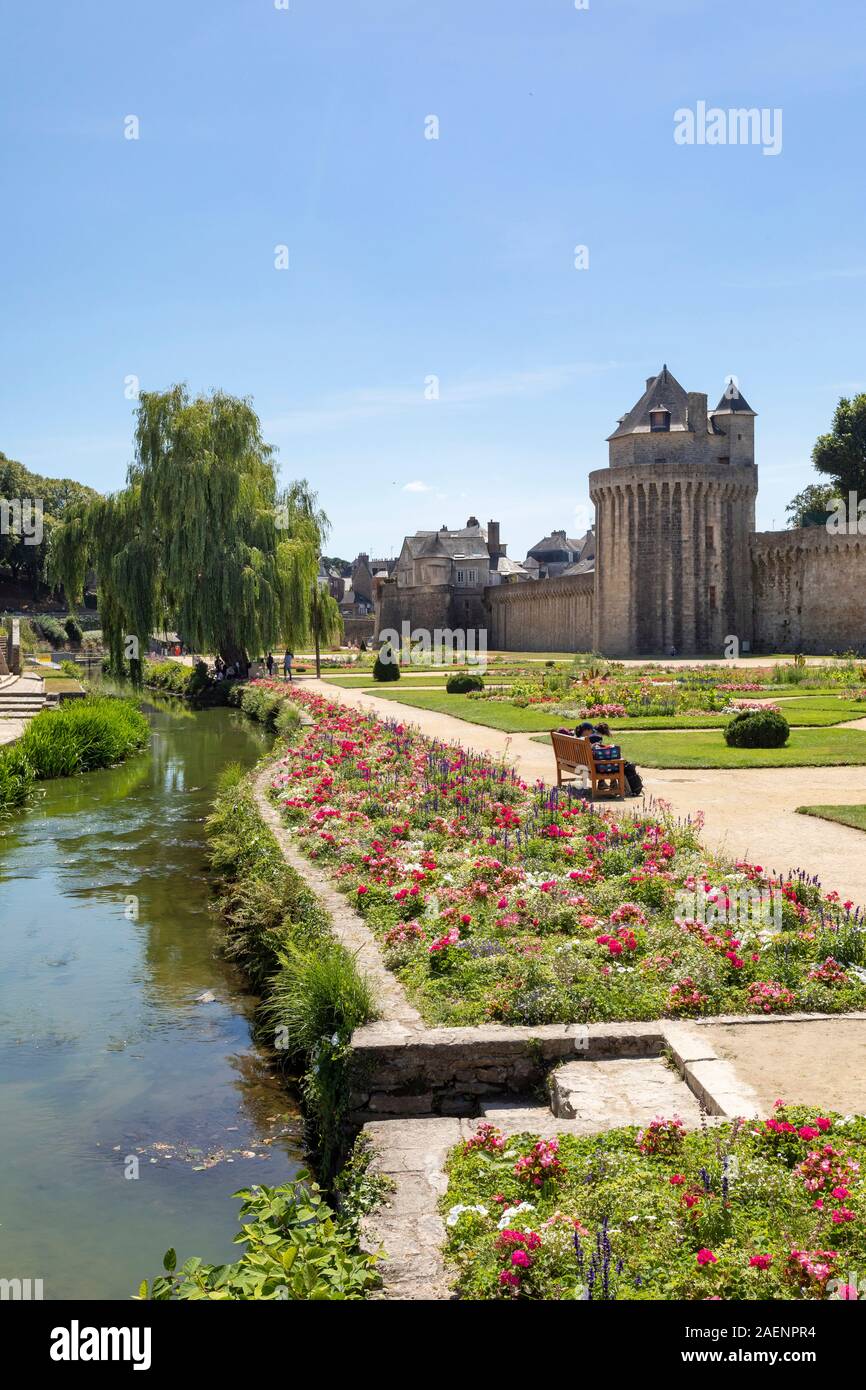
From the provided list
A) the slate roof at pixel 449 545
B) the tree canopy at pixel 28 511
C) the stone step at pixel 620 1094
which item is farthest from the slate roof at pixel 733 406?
the stone step at pixel 620 1094

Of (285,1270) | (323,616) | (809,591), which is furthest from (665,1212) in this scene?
(809,591)

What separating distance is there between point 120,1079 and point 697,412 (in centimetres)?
5433

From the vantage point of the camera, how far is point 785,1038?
5348 mm

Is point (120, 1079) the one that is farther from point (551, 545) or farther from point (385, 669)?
point (551, 545)

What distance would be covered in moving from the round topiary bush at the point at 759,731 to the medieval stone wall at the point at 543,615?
1677 inches

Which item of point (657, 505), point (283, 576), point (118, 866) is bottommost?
point (118, 866)

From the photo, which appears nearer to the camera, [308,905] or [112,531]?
[308,905]

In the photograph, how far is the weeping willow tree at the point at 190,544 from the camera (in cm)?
2780

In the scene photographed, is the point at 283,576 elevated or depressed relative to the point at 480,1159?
elevated

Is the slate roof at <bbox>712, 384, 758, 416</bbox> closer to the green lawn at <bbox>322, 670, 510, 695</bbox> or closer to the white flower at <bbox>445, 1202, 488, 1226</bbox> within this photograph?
the green lawn at <bbox>322, 670, 510, 695</bbox>

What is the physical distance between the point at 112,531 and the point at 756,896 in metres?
24.7

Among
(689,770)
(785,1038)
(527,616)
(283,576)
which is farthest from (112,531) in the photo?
(527,616)

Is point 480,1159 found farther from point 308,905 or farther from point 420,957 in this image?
point 308,905

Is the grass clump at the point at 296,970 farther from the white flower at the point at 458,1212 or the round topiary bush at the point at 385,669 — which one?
the round topiary bush at the point at 385,669
